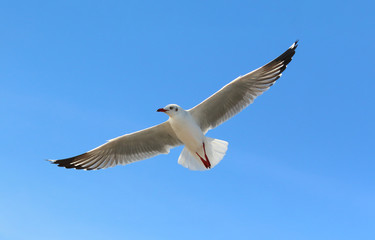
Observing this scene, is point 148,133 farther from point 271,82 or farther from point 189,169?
point 271,82

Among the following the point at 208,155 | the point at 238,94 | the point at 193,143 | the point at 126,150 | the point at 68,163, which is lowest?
the point at 208,155

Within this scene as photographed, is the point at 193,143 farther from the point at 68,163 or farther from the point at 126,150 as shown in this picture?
the point at 68,163

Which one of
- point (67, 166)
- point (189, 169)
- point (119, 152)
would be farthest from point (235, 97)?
point (67, 166)

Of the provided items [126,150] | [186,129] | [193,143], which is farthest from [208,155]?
[126,150]

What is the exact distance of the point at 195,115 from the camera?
8984mm

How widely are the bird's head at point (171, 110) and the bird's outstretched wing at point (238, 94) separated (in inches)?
12.5

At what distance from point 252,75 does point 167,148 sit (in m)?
1.91

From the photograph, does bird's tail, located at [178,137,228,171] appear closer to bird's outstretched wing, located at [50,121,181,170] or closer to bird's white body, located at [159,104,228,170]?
bird's white body, located at [159,104,228,170]

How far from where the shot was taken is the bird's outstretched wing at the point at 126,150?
9203 mm

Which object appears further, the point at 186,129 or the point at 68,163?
the point at 68,163

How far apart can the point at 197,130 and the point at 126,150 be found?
144cm

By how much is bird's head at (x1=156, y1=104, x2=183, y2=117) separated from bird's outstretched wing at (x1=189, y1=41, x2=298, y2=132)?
0.32 meters

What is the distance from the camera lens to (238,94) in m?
8.96

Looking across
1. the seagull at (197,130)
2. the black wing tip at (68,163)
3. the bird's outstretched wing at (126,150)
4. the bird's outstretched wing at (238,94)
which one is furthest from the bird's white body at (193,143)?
the black wing tip at (68,163)
